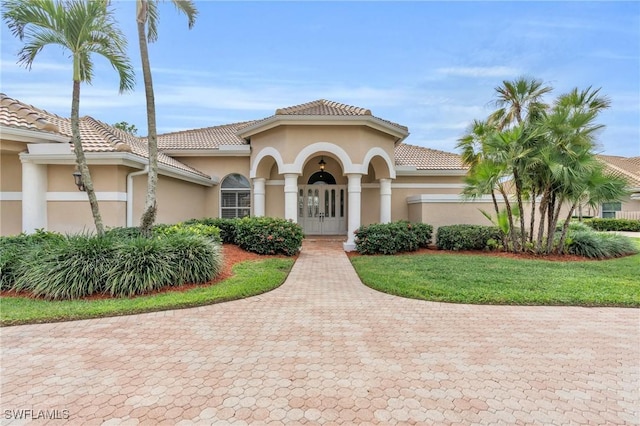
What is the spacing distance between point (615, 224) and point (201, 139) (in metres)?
29.8

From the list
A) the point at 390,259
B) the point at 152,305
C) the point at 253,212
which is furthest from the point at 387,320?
the point at 253,212

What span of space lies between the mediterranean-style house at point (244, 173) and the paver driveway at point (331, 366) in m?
6.94

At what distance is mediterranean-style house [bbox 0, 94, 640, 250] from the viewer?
10.2 metres

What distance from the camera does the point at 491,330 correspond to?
16.6 feet

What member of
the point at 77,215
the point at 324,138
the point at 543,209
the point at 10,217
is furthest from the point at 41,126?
the point at 543,209

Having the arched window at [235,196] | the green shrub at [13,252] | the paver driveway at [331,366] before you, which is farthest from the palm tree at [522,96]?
the green shrub at [13,252]

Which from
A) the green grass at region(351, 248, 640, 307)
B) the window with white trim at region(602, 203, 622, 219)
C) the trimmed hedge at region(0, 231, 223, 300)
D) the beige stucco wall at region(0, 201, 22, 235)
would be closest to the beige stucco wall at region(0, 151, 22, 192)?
the beige stucco wall at region(0, 201, 22, 235)

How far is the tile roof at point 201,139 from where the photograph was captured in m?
16.6

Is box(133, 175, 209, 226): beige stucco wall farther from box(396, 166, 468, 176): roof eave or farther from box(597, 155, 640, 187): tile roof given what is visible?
box(597, 155, 640, 187): tile roof

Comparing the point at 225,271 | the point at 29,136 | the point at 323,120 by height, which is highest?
the point at 323,120

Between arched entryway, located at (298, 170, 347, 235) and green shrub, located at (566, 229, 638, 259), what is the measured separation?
1013 centimetres

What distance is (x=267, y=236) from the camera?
38.1 feet

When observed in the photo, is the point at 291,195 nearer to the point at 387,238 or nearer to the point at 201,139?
the point at 387,238

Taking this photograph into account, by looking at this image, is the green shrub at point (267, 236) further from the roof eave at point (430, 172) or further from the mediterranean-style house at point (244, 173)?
the roof eave at point (430, 172)
